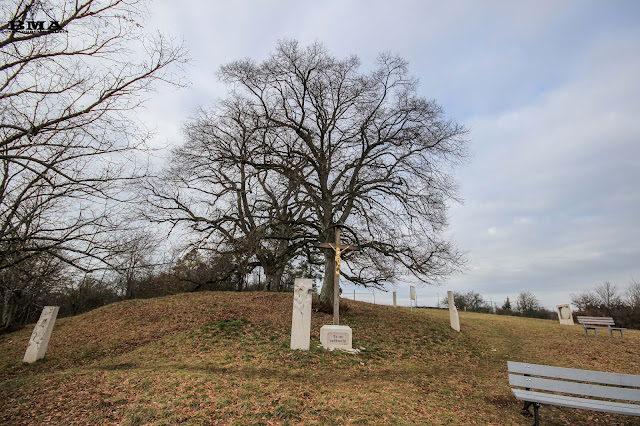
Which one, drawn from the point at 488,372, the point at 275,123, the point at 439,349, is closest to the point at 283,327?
the point at 439,349

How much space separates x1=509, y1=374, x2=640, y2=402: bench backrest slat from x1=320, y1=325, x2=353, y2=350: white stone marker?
484cm

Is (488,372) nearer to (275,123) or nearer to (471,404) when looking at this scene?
(471,404)

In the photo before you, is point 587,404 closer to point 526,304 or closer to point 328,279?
point 328,279

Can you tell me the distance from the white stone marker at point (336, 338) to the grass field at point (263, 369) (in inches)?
13.1

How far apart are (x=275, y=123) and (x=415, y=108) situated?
246 inches

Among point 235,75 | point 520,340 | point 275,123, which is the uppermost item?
point 235,75

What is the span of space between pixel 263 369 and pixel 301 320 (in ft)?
6.28

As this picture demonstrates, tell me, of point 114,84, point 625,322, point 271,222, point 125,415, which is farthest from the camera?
point 625,322

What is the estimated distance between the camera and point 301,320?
9438 millimetres

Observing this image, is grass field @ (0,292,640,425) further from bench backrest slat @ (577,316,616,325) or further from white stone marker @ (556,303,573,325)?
white stone marker @ (556,303,573,325)

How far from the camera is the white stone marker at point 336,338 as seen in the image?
9.60 meters

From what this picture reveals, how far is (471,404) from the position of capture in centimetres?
626

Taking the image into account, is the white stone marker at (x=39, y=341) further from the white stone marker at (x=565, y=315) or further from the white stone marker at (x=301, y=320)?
the white stone marker at (x=565, y=315)

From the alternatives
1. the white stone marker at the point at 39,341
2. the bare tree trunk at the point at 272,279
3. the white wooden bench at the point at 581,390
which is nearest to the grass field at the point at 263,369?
the white stone marker at the point at 39,341
